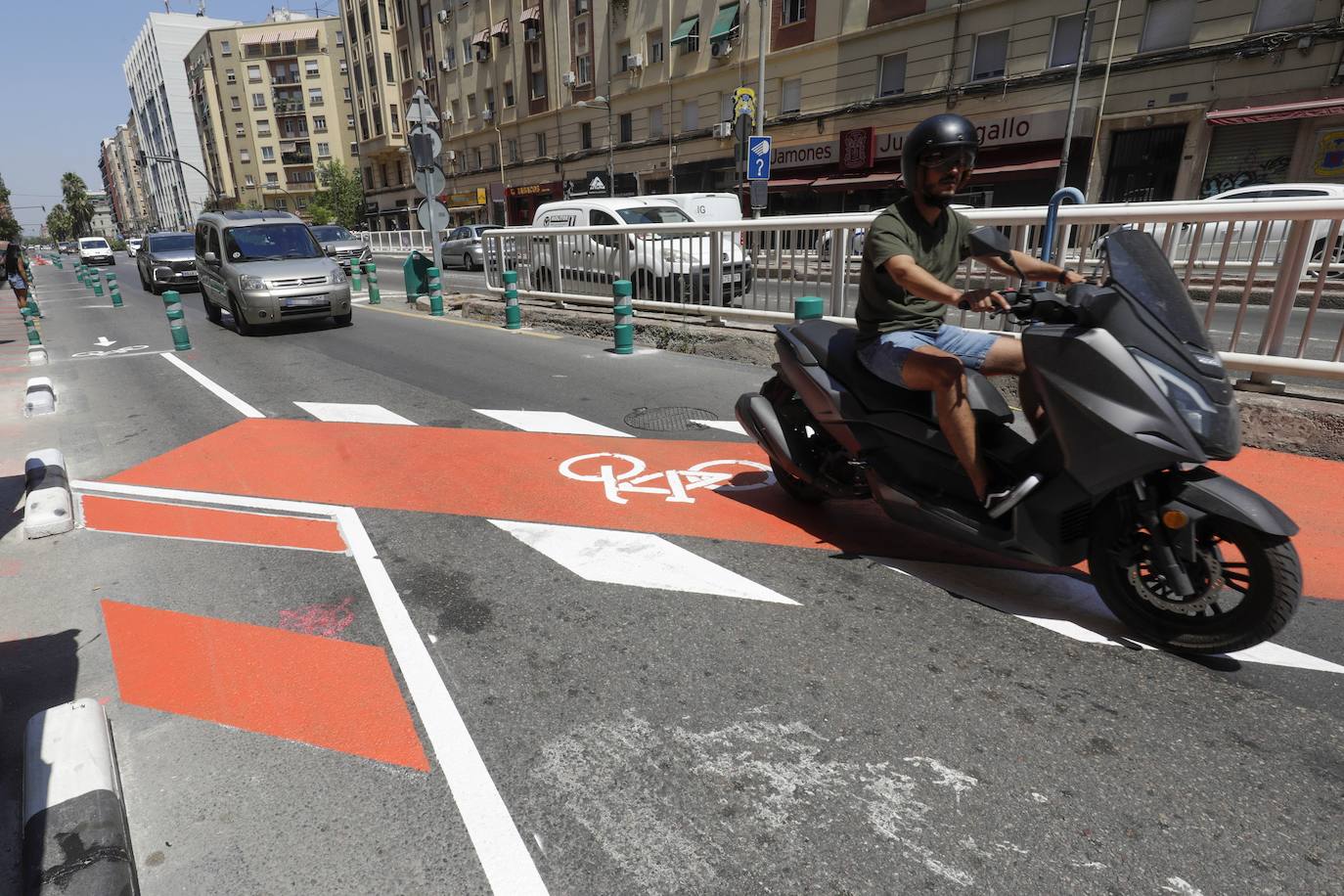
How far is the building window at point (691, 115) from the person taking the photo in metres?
32.3

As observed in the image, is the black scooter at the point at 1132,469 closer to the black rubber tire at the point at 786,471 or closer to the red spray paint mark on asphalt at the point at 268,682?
the black rubber tire at the point at 786,471

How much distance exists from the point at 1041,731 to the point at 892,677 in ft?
1.65

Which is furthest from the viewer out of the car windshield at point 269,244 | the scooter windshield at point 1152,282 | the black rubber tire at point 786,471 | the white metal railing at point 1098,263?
the car windshield at point 269,244

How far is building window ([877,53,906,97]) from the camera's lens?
2495 centimetres

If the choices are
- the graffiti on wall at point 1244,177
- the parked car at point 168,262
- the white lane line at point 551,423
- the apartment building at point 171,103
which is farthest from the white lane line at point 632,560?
the apartment building at point 171,103

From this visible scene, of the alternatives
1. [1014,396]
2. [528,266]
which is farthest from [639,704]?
[528,266]

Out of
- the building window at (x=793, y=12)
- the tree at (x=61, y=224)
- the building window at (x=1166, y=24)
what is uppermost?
the building window at (x=793, y=12)

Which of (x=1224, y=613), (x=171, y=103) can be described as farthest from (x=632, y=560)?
(x=171, y=103)

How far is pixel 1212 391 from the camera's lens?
2.45 meters

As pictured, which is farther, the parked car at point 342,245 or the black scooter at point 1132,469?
the parked car at point 342,245

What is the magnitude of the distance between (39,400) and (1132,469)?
944 cm

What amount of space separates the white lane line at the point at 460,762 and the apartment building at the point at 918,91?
23087mm

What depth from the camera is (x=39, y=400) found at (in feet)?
24.5

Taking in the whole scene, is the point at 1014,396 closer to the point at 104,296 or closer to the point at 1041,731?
the point at 1041,731
